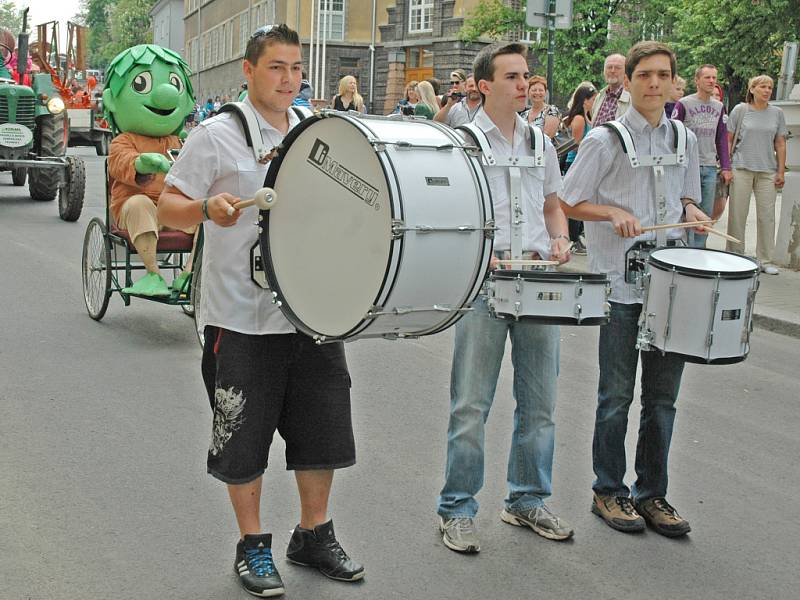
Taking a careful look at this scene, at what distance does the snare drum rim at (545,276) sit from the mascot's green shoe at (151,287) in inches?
181

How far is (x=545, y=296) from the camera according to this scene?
13.7 ft

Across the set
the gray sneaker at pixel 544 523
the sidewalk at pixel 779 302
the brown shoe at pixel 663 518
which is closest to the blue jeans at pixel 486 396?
the gray sneaker at pixel 544 523

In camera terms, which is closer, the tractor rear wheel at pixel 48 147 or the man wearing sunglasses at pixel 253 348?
the man wearing sunglasses at pixel 253 348

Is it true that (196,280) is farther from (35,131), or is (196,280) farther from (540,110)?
(35,131)

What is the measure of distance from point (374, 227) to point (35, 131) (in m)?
15.0

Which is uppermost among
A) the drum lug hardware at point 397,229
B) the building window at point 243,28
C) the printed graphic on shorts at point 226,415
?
the building window at point 243,28

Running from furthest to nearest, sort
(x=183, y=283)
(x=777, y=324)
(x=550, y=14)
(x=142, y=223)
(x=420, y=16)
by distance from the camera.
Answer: (x=420, y=16) < (x=550, y=14) < (x=777, y=324) < (x=183, y=283) < (x=142, y=223)

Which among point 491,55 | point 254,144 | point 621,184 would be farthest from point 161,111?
point 254,144

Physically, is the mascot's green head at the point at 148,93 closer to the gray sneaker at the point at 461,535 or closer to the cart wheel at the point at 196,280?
the cart wheel at the point at 196,280

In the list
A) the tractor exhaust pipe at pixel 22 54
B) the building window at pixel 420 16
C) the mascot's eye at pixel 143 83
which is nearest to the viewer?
the mascot's eye at pixel 143 83

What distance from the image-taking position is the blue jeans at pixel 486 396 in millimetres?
4555

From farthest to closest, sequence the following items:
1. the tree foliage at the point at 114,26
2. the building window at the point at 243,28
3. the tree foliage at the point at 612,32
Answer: the tree foliage at the point at 114,26 → the building window at the point at 243,28 → the tree foliage at the point at 612,32

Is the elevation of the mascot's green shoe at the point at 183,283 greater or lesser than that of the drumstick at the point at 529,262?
lesser

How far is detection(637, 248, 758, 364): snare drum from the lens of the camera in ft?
14.4
